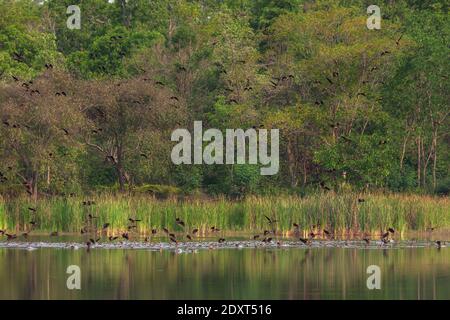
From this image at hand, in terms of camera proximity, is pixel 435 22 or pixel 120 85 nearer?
pixel 120 85

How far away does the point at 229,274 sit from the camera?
24.3 metres

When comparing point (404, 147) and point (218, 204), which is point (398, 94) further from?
point (218, 204)

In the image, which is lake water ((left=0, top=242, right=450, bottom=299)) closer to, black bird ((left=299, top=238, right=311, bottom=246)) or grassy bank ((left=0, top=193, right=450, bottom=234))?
black bird ((left=299, top=238, right=311, bottom=246))

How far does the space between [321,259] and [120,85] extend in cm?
2096

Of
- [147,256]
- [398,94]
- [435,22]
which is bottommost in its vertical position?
[147,256]

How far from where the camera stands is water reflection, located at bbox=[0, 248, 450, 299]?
2105cm

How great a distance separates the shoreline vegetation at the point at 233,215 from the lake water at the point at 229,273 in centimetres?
351

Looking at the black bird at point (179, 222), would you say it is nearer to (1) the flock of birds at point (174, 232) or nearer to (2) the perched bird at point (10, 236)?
(1) the flock of birds at point (174, 232)

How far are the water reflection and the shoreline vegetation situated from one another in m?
3.70

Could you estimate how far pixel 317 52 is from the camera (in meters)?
Result: 49.1

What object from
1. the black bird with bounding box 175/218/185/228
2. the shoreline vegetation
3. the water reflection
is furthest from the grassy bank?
the water reflection

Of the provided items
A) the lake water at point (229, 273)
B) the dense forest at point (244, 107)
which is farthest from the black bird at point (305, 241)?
the dense forest at point (244, 107)

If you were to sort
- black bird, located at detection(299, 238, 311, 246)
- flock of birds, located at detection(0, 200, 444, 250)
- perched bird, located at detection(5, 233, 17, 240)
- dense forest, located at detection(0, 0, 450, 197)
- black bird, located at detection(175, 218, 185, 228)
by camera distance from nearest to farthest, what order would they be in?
black bird, located at detection(299, 238, 311, 246), perched bird, located at detection(5, 233, 17, 240), flock of birds, located at detection(0, 200, 444, 250), black bird, located at detection(175, 218, 185, 228), dense forest, located at detection(0, 0, 450, 197)
